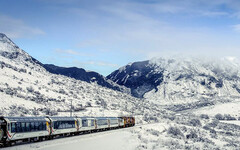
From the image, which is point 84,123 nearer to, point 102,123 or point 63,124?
point 63,124

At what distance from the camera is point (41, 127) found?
3111 centimetres

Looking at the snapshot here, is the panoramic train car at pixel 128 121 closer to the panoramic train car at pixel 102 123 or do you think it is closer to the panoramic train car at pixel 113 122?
the panoramic train car at pixel 113 122

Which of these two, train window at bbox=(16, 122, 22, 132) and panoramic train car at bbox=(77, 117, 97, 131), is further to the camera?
panoramic train car at bbox=(77, 117, 97, 131)

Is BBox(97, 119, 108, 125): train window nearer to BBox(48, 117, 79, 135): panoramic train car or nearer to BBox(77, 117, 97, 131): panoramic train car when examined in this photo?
BBox(77, 117, 97, 131): panoramic train car

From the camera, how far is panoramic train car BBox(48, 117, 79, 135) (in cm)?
3398

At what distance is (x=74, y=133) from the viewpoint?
4094cm

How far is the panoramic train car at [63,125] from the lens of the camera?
34.0 m

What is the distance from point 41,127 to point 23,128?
307 cm

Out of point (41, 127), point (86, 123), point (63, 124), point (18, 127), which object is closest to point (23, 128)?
point (18, 127)

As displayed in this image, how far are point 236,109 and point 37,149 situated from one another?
134 meters

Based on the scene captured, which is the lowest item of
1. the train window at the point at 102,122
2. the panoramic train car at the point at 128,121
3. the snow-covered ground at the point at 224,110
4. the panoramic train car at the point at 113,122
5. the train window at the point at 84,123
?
the snow-covered ground at the point at 224,110

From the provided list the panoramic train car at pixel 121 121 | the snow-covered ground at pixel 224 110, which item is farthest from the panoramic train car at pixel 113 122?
the snow-covered ground at pixel 224 110

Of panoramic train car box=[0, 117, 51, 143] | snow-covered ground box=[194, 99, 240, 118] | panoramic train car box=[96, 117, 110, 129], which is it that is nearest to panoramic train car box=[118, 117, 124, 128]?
panoramic train car box=[96, 117, 110, 129]

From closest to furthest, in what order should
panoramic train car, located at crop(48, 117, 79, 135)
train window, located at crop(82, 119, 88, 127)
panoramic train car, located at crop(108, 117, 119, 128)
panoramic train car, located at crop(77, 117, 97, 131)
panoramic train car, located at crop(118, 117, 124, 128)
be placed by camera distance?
1. panoramic train car, located at crop(48, 117, 79, 135)
2. panoramic train car, located at crop(77, 117, 97, 131)
3. train window, located at crop(82, 119, 88, 127)
4. panoramic train car, located at crop(108, 117, 119, 128)
5. panoramic train car, located at crop(118, 117, 124, 128)
